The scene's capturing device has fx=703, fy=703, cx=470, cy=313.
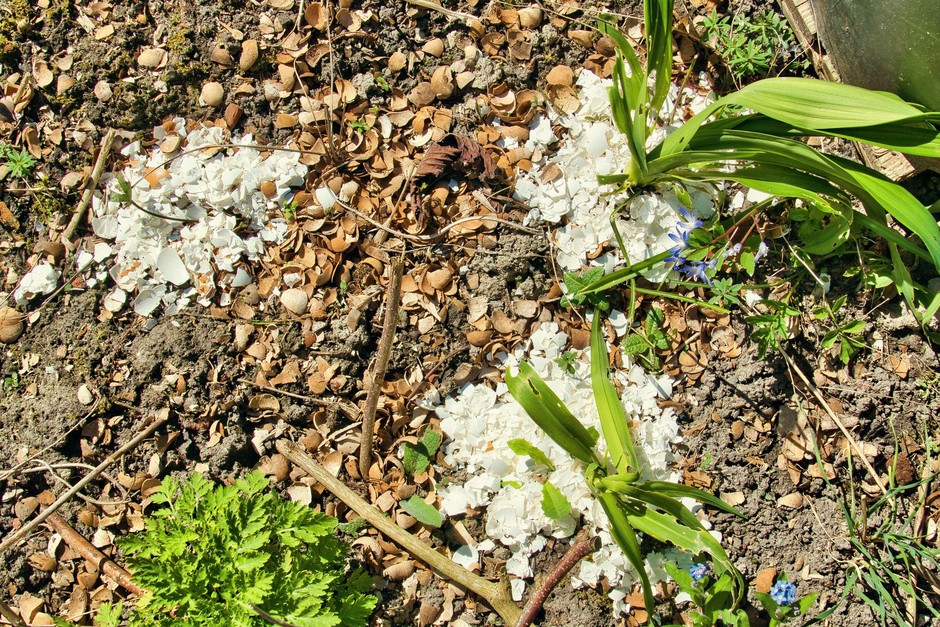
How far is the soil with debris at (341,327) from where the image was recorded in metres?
2.02

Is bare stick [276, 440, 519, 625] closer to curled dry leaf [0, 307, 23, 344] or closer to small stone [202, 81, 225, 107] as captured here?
curled dry leaf [0, 307, 23, 344]

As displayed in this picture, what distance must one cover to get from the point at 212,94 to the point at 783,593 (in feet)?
7.17

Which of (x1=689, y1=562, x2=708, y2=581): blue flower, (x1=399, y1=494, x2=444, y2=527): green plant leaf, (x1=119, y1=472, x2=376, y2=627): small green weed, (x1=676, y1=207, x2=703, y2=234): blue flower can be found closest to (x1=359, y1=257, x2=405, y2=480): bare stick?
(x1=399, y1=494, x2=444, y2=527): green plant leaf

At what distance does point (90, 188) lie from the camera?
2168 mm

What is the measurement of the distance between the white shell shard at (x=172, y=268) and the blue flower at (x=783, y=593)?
6.19 ft

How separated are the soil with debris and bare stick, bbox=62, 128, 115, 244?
4 centimetres

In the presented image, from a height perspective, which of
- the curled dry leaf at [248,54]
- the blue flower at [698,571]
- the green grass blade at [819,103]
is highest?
the curled dry leaf at [248,54]

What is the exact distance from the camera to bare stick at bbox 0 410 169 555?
196 cm

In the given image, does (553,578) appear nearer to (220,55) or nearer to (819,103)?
(819,103)

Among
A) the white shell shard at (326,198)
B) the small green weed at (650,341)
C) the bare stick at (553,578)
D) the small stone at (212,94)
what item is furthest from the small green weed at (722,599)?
the small stone at (212,94)

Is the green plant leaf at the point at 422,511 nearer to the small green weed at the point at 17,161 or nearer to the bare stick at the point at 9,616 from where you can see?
the bare stick at the point at 9,616

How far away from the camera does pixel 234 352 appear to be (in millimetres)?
2092

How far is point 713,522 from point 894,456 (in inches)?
21.2

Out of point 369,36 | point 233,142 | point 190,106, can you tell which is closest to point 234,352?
point 233,142
